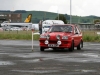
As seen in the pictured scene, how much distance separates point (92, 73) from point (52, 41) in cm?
960

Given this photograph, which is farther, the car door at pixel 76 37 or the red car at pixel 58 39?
the car door at pixel 76 37

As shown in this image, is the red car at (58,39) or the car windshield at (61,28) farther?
the car windshield at (61,28)

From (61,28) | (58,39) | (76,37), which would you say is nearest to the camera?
(58,39)

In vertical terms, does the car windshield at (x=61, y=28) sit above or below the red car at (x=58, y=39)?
above

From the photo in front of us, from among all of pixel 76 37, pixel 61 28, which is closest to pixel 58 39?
pixel 61 28

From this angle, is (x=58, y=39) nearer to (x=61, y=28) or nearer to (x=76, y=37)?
(x=61, y=28)

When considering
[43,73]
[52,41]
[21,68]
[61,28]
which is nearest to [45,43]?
[52,41]

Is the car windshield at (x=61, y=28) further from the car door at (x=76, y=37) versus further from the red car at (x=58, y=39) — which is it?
the car door at (x=76, y=37)

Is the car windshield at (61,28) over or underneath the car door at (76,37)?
over

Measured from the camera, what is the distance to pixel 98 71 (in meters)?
11.3

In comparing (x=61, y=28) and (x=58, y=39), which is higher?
(x=61, y=28)

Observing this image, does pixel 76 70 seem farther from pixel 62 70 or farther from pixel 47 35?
pixel 47 35

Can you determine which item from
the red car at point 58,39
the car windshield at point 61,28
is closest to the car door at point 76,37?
the red car at point 58,39

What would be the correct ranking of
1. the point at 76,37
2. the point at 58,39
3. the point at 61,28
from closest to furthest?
the point at 58,39 < the point at 61,28 < the point at 76,37
